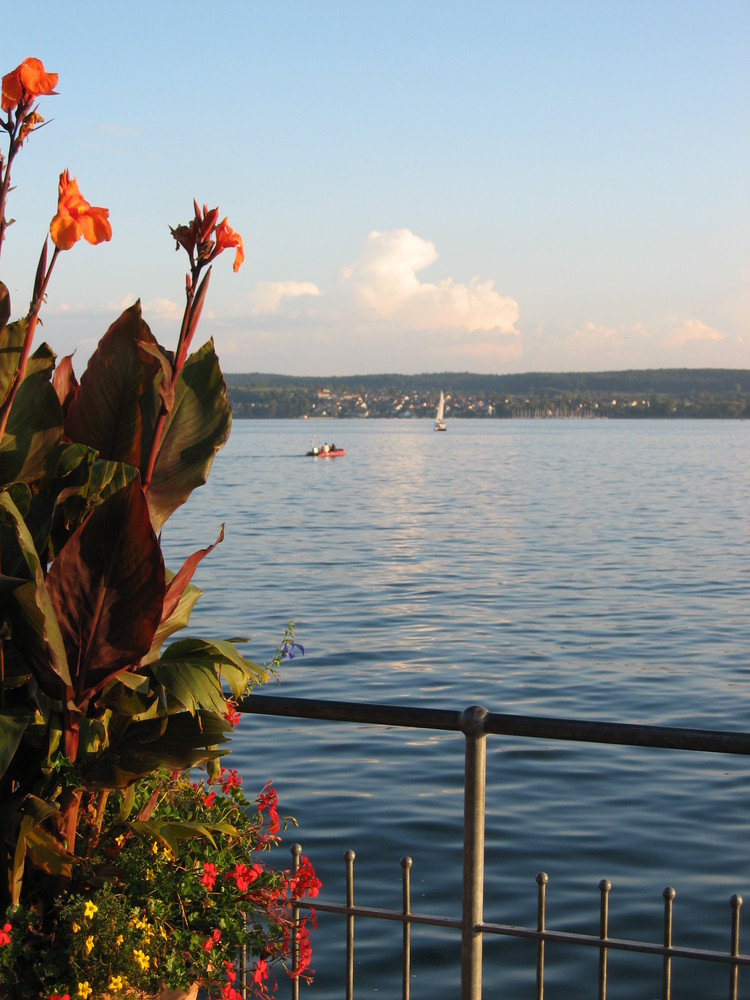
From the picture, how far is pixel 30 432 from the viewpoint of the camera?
303 centimetres

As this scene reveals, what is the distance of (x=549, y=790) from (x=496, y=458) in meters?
102

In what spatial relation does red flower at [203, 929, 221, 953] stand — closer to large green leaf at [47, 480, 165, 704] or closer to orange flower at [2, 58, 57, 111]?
large green leaf at [47, 480, 165, 704]

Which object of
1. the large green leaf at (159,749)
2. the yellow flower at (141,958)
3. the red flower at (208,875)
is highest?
the large green leaf at (159,749)

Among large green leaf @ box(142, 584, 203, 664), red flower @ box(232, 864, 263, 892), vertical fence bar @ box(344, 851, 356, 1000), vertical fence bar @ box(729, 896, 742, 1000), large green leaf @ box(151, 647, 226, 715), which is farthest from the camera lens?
vertical fence bar @ box(344, 851, 356, 1000)

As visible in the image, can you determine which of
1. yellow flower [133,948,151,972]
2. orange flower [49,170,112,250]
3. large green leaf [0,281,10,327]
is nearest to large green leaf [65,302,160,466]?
large green leaf [0,281,10,327]

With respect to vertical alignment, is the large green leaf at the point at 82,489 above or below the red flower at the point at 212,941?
above

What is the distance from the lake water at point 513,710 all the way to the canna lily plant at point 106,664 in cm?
489

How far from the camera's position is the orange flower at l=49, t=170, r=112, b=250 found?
2789 mm

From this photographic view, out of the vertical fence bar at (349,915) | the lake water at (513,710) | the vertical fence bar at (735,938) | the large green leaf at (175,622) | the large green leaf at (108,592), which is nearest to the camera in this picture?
the large green leaf at (108,592)

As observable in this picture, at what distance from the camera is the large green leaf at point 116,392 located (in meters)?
3.14

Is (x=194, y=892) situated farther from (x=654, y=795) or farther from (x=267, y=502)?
(x=267, y=502)

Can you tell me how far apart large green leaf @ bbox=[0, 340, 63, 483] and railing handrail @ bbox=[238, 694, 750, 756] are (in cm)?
97

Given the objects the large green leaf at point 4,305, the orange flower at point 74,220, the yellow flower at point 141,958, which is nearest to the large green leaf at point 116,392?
the large green leaf at point 4,305

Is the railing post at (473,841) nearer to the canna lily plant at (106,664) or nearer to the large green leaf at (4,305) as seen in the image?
the canna lily plant at (106,664)
